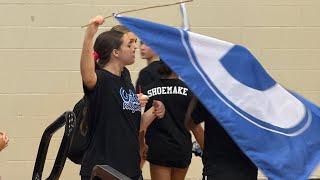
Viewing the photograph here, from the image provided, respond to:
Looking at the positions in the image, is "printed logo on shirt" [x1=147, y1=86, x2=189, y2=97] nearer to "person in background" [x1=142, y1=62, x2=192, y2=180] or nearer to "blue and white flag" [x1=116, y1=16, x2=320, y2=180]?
"person in background" [x1=142, y1=62, x2=192, y2=180]

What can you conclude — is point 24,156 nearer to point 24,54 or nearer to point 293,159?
point 24,54

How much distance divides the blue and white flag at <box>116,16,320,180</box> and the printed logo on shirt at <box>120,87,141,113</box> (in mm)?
371

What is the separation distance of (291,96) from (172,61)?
0.78 m

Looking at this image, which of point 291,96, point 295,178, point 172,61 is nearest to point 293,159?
point 295,178

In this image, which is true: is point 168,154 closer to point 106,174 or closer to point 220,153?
point 220,153

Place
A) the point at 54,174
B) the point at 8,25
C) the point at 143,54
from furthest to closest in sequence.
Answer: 1. the point at 8,25
2. the point at 143,54
3. the point at 54,174

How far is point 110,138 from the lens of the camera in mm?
3770

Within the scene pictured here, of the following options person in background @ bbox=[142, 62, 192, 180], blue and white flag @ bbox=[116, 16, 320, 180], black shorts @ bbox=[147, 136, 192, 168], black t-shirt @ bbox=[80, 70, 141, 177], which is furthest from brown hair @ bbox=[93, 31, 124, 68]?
black shorts @ bbox=[147, 136, 192, 168]

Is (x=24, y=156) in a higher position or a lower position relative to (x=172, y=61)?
lower

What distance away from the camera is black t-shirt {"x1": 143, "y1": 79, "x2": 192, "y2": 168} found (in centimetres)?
506

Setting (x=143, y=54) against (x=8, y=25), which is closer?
(x=143, y=54)

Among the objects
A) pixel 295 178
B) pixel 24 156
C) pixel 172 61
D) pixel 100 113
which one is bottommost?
pixel 24 156

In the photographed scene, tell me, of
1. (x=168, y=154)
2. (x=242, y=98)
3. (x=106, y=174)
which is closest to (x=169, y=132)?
(x=168, y=154)

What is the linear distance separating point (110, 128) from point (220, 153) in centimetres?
67
